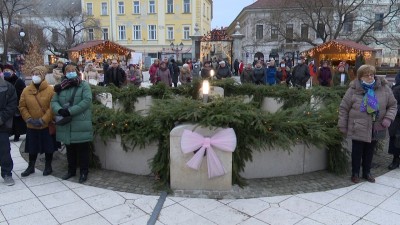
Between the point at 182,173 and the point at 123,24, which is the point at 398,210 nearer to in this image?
the point at 182,173

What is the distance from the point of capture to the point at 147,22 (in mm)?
53875

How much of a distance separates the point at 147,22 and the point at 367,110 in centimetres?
5173

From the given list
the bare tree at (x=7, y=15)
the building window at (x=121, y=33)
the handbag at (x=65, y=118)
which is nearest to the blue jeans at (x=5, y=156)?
the handbag at (x=65, y=118)

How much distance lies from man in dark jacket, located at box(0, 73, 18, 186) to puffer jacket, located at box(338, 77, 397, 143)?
4.90m

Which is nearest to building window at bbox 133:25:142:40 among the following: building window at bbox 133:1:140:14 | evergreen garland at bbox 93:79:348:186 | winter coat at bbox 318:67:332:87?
building window at bbox 133:1:140:14

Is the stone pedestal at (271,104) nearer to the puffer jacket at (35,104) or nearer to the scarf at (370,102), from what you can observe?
the scarf at (370,102)


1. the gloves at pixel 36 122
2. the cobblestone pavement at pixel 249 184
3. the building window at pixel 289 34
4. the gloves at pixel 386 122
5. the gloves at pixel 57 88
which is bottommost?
the cobblestone pavement at pixel 249 184

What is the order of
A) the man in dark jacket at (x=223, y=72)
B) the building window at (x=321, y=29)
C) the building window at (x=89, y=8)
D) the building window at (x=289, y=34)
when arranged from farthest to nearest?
the building window at (x=89, y=8) < the building window at (x=289, y=34) < the building window at (x=321, y=29) < the man in dark jacket at (x=223, y=72)

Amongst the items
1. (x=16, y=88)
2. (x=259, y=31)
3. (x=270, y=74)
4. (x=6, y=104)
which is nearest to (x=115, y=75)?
(x=16, y=88)

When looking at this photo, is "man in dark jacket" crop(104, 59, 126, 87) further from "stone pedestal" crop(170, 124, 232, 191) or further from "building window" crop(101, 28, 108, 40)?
"building window" crop(101, 28, 108, 40)

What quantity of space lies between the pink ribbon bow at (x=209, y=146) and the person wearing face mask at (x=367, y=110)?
181cm

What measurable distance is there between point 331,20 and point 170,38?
26.6m

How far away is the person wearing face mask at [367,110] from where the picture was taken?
16.7 ft

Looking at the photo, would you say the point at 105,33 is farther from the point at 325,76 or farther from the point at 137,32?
the point at 325,76
